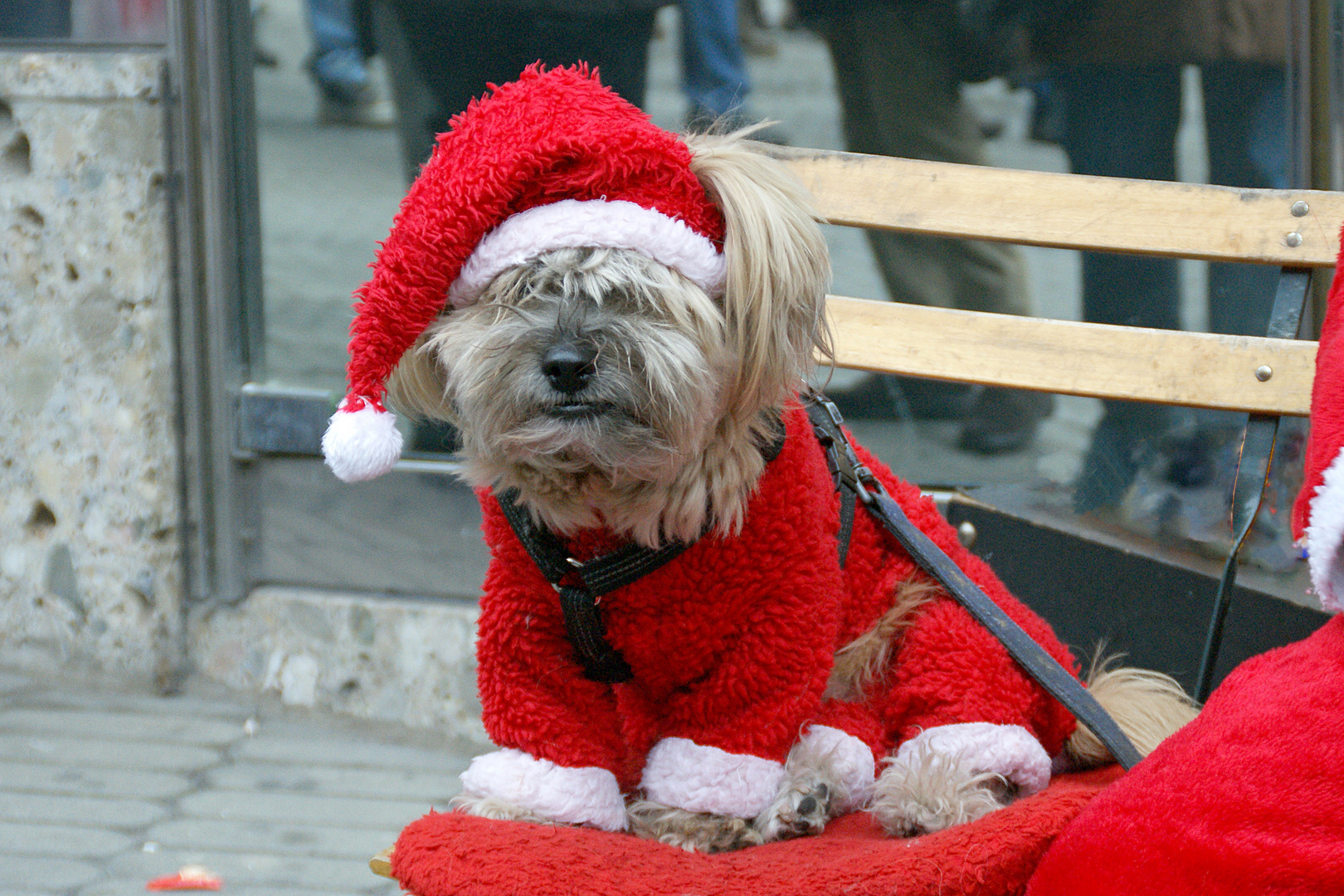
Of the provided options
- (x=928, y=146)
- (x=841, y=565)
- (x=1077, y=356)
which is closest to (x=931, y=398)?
(x=928, y=146)

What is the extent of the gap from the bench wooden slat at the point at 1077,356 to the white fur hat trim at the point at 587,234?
0.78m

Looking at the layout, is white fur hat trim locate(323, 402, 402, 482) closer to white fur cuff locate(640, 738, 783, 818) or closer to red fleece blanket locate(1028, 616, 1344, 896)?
white fur cuff locate(640, 738, 783, 818)

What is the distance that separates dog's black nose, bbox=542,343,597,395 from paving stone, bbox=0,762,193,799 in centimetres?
→ 180

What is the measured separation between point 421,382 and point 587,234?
12.5 inches

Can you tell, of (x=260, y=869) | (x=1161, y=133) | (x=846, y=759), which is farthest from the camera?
(x=1161, y=133)

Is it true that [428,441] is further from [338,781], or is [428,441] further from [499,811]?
[499,811]

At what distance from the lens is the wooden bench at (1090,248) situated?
190 cm

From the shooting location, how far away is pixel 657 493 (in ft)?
4.73

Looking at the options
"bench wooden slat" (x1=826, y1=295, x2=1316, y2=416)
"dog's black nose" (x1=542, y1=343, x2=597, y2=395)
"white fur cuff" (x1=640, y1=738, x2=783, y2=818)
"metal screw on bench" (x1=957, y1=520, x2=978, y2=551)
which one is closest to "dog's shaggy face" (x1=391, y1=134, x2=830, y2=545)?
"dog's black nose" (x1=542, y1=343, x2=597, y2=395)

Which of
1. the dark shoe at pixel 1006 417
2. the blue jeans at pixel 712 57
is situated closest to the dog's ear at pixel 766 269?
the blue jeans at pixel 712 57

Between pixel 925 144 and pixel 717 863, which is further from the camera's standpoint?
pixel 925 144

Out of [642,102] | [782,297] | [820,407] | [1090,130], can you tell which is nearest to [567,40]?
[642,102]

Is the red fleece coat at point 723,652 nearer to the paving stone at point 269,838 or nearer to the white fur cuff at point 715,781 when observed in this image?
the white fur cuff at point 715,781

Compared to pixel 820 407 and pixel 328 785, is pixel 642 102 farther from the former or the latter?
pixel 328 785
